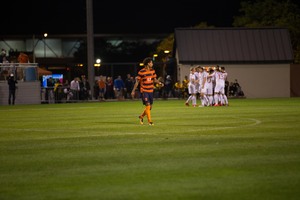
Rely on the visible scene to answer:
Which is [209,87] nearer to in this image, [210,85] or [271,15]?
[210,85]

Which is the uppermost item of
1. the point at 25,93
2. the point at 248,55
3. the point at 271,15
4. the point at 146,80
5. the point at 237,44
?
the point at 271,15

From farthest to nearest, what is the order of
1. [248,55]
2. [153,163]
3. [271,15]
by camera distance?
[271,15], [248,55], [153,163]

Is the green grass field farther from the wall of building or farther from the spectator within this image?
the wall of building

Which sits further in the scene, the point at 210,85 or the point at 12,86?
the point at 12,86

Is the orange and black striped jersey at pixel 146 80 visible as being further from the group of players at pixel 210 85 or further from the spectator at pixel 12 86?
the spectator at pixel 12 86

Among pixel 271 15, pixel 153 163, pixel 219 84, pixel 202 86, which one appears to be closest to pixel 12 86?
pixel 202 86

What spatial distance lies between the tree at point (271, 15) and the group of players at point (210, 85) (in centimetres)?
3533

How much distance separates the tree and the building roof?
13.5 m

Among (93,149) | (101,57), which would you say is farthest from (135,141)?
(101,57)

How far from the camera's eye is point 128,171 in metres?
11.3

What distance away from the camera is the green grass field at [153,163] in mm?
9633

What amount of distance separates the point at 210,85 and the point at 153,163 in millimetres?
24911

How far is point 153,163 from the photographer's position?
12.2m

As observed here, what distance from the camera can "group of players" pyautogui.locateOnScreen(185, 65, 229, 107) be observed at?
36438 millimetres
